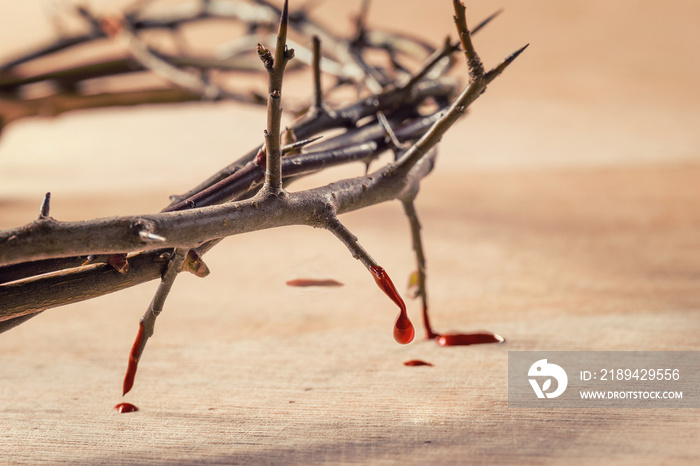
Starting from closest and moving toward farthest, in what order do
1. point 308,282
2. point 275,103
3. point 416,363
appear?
1. point 275,103
2. point 416,363
3. point 308,282

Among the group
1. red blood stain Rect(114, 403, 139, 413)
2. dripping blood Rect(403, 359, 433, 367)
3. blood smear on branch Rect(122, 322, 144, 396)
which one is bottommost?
red blood stain Rect(114, 403, 139, 413)

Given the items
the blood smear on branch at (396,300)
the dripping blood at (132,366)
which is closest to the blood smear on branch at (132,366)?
the dripping blood at (132,366)

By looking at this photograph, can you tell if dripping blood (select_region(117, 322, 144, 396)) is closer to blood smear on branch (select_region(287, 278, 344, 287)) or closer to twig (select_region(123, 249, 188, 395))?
twig (select_region(123, 249, 188, 395))

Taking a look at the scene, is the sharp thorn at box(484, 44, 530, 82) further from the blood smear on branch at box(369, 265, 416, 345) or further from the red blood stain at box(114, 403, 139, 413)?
the red blood stain at box(114, 403, 139, 413)

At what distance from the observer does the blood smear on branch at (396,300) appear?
27 centimetres

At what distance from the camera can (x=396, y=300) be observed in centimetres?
27

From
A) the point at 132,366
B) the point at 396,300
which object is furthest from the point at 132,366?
the point at 396,300

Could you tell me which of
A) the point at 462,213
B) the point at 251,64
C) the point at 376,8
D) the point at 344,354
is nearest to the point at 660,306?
the point at 344,354

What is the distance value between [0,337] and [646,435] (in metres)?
0.35

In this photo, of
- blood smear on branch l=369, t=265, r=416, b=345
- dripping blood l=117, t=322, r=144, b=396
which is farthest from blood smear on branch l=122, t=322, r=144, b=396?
blood smear on branch l=369, t=265, r=416, b=345

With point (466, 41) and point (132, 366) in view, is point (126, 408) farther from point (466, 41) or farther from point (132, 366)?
point (466, 41)

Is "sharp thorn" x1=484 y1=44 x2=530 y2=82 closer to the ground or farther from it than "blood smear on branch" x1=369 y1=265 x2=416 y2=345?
farther from it

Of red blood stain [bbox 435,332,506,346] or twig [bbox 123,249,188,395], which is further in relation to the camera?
red blood stain [bbox 435,332,506,346]

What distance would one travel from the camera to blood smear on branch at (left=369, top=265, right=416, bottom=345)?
27 centimetres
